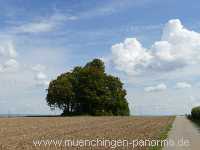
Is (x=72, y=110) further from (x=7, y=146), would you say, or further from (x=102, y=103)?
(x=7, y=146)

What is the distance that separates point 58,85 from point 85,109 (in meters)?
7.57

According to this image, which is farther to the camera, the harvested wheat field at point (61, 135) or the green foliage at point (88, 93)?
the green foliage at point (88, 93)

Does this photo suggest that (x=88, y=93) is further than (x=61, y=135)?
Yes

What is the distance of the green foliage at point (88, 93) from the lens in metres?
102

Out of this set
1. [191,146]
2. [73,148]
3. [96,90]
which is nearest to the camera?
[73,148]

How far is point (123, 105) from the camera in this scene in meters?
107

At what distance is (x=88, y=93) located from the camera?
101688mm

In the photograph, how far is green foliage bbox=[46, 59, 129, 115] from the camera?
336 ft

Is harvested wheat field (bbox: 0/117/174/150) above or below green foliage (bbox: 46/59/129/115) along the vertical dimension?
below

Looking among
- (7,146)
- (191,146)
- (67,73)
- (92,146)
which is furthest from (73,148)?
(67,73)

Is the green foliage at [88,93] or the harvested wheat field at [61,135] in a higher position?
the green foliage at [88,93]

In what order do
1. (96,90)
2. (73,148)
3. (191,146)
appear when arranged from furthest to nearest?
(96,90) → (191,146) → (73,148)

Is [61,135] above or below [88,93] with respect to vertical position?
below

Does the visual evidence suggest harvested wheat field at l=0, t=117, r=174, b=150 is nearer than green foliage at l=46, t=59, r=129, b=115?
Yes
